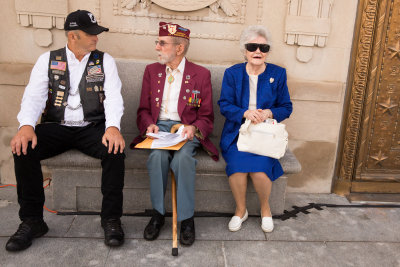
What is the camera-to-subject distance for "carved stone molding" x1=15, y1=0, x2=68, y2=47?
343 cm

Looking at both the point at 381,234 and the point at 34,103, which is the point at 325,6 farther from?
the point at 34,103

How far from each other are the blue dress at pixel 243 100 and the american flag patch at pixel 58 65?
1.36 m

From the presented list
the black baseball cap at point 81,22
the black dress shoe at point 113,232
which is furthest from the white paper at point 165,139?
the black baseball cap at point 81,22

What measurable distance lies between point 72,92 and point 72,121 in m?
0.24

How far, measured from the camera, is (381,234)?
3.11 metres

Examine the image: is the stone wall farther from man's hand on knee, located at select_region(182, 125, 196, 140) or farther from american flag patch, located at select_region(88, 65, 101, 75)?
man's hand on knee, located at select_region(182, 125, 196, 140)

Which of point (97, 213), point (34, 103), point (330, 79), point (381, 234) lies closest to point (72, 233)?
point (97, 213)

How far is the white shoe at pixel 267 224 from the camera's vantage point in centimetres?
303

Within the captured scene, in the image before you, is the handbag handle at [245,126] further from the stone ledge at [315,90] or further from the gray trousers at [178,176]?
the stone ledge at [315,90]

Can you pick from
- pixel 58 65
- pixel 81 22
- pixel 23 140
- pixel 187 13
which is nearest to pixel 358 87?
pixel 187 13

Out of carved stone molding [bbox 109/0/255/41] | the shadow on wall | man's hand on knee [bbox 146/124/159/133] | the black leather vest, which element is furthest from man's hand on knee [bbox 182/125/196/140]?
the shadow on wall

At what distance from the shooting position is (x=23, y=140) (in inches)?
103

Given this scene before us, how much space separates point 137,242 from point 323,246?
4.88 feet

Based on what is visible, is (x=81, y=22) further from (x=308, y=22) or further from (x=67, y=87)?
(x=308, y=22)
